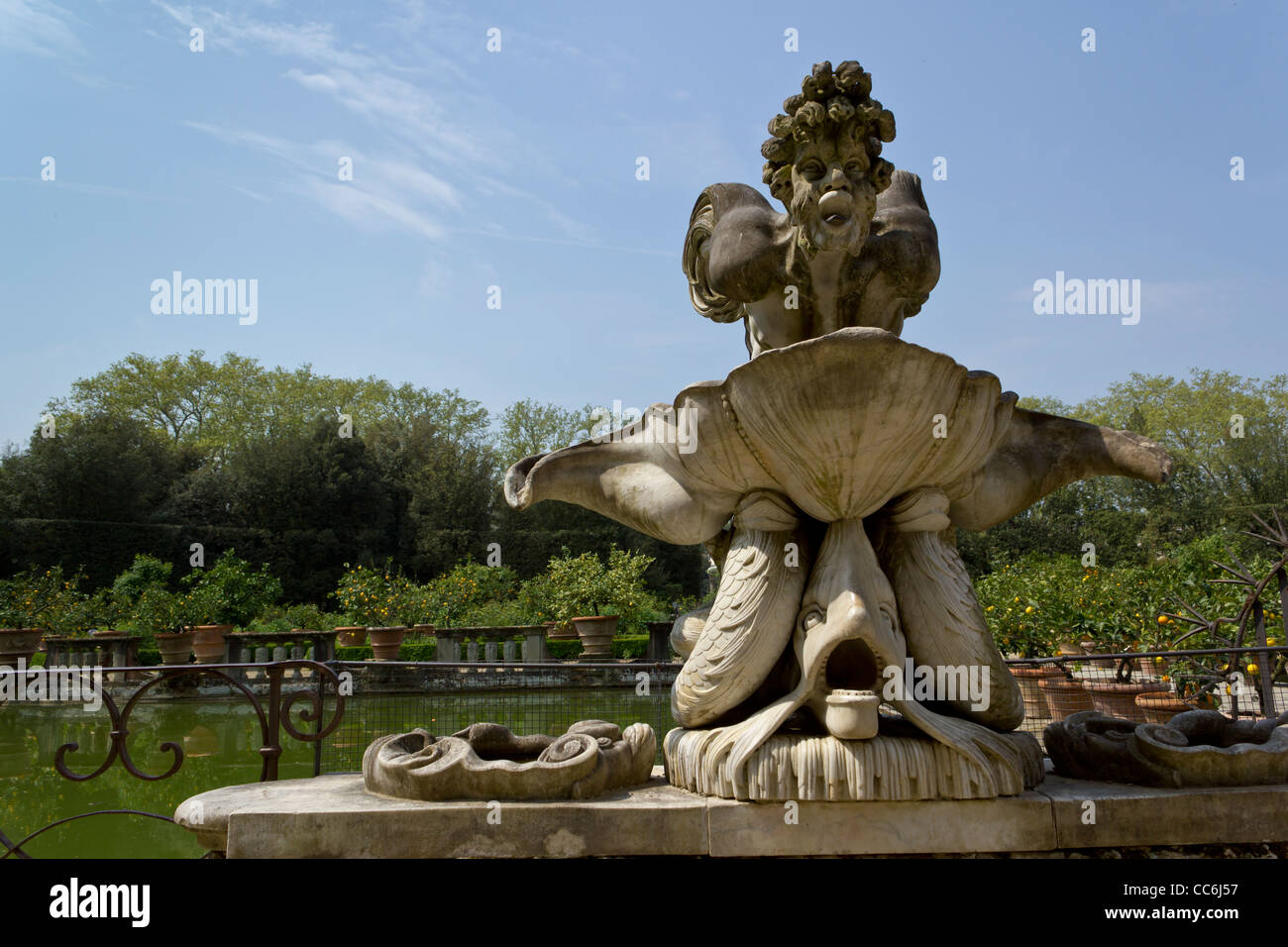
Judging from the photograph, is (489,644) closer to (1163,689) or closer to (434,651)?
(434,651)

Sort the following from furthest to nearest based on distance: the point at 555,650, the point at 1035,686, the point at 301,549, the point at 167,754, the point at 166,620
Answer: the point at 301,549
the point at 555,650
the point at 166,620
the point at 167,754
the point at 1035,686

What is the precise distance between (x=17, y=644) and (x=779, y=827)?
615 inches

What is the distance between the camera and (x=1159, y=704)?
5891 mm

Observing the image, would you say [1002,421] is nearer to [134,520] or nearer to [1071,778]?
[1071,778]

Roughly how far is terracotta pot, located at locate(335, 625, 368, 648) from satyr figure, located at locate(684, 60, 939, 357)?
13066 millimetres

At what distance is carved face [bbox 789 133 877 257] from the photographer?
2.36 meters

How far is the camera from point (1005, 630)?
9562mm

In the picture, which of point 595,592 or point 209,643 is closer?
point 209,643

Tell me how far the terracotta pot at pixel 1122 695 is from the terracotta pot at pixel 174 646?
41.7 feet

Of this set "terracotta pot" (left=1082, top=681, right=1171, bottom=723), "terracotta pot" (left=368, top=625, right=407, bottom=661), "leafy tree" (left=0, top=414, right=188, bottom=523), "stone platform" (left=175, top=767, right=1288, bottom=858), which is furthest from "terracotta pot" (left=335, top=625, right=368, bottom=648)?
"stone platform" (left=175, top=767, right=1288, bottom=858)

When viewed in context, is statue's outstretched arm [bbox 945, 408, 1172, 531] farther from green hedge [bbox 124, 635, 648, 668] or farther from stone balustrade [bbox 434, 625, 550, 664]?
green hedge [bbox 124, 635, 648, 668]

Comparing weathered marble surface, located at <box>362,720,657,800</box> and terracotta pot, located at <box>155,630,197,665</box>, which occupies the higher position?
weathered marble surface, located at <box>362,720,657,800</box>

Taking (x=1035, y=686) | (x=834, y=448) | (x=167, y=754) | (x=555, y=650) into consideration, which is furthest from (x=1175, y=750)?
(x=555, y=650)
